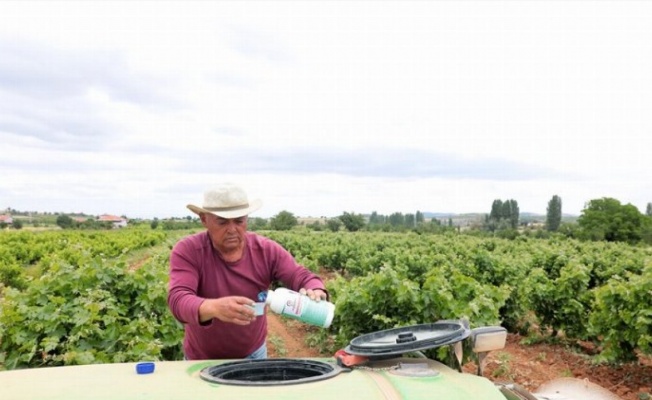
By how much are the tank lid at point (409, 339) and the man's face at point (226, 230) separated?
0.97 m

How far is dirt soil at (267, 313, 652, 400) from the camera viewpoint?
7934 millimetres

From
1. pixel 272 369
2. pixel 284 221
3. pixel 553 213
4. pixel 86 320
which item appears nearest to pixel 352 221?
pixel 284 221

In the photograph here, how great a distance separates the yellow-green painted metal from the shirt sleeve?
1.88 feet

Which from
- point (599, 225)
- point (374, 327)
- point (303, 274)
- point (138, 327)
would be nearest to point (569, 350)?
point (374, 327)

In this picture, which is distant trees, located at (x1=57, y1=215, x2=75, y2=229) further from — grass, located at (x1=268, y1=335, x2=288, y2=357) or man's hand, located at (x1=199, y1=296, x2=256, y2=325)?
man's hand, located at (x1=199, y1=296, x2=256, y2=325)

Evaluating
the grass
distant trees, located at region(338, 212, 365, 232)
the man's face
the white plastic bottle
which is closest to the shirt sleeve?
the man's face

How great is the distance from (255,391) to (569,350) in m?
9.77

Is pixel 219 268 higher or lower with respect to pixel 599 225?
higher

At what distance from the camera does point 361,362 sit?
93.4 inches

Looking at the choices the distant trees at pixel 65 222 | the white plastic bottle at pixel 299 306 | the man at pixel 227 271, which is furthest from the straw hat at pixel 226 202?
the distant trees at pixel 65 222

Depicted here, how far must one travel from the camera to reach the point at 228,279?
10.8 ft

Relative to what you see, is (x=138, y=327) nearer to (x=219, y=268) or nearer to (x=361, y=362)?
(x=219, y=268)

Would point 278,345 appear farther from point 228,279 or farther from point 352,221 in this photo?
point 352,221

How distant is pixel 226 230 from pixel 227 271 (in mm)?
267
